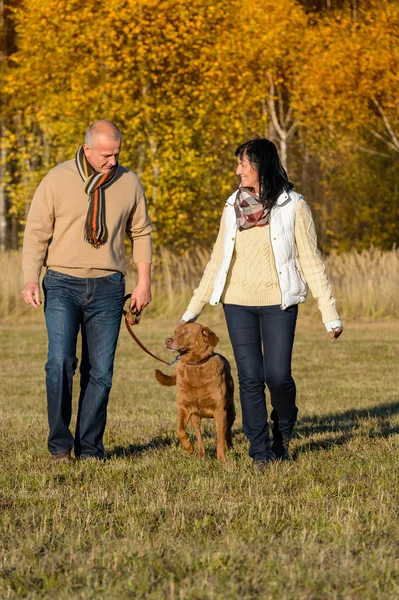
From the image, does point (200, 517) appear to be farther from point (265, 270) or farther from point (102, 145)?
point (102, 145)

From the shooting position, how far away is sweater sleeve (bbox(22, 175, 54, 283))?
6.88 metres

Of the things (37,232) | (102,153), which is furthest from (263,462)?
(102,153)

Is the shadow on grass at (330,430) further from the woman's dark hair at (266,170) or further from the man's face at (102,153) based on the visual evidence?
the man's face at (102,153)

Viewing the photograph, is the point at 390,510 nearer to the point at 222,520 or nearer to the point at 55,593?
the point at 222,520

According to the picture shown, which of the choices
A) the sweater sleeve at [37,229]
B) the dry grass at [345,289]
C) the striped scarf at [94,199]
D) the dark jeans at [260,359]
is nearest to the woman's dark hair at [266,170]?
the dark jeans at [260,359]

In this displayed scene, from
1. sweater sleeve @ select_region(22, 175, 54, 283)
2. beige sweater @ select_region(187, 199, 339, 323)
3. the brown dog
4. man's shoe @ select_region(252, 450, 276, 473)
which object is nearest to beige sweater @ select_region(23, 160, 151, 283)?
sweater sleeve @ select_region(22, 175, 54, 283)

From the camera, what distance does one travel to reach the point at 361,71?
93.0ft

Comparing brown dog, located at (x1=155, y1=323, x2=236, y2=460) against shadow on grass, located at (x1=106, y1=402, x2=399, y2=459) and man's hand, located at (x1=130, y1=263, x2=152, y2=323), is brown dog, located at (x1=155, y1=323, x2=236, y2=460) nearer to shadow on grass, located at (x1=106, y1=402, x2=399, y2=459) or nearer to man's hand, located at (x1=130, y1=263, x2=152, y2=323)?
man's hand, located at (x1=130, y1=263, x2=152, y2=323)

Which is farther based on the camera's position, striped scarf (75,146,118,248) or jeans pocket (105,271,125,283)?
jeans pocket (105,271,125,283)

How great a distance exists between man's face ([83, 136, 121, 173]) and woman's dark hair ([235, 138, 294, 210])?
0.84m

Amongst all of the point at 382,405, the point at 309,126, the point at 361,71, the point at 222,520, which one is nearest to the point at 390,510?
the point at 222,520

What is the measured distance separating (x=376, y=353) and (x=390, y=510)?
38.1 ft

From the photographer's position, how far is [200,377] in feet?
23.6

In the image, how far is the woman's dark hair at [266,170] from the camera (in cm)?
663
